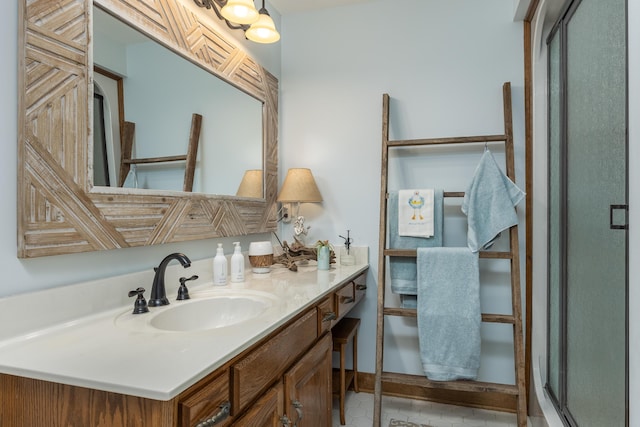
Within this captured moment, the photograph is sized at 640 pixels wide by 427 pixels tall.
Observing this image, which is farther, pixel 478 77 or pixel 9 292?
pixel 478 77

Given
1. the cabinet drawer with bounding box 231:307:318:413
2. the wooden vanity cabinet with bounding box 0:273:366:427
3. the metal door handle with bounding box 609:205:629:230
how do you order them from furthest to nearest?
the metal door handle with bounding box 609:205:629:230 → the cabinet drawer with bounding box 231:307:318:413 → the wooden vanity cabinet with bounding box 0:273:366:427

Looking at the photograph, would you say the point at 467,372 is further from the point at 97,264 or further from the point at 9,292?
the point at 9,292

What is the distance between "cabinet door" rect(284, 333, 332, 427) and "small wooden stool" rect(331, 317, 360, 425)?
37 cm

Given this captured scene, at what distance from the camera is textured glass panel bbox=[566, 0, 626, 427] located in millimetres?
1136

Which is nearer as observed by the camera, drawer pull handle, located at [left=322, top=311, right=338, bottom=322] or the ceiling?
drawer pull handle, located at [left=322, top=311, right=338, bottom=322]

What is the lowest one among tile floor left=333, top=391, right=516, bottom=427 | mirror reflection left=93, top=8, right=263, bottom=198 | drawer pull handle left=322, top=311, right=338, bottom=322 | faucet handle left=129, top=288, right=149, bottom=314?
tile floor left=333, top=391, right=516, bottom=427

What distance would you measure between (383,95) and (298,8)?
0.82 metres

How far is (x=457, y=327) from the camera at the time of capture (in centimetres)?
191

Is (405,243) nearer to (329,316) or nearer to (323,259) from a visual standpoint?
(323,259)

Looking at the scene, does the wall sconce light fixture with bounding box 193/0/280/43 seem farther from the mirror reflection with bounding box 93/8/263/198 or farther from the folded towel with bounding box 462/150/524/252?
the folded towel with bounding box 462/150/524/252

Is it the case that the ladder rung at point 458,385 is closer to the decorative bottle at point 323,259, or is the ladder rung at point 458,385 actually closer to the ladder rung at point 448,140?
the decorative bottle at point 323,259

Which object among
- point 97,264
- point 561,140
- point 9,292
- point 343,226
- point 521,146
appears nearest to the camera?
point 9,292

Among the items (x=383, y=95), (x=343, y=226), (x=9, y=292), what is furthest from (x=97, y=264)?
(x=383, y=95)

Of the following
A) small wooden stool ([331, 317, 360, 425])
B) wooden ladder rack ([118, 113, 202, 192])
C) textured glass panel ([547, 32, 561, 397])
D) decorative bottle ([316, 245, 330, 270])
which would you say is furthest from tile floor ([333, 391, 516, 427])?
wooden ladder rack ([118, 113, 202, 192])
